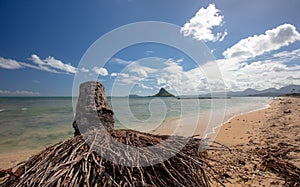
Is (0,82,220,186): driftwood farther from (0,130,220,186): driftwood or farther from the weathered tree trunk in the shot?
the weathered tree trunk

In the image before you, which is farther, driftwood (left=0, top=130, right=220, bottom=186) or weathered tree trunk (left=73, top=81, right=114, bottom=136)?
weathered tree trunk (left=73, top=81, right=114, bottom=136)

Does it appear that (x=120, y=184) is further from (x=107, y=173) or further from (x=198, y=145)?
(x=198, y=145)

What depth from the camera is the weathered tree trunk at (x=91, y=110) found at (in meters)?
3.41

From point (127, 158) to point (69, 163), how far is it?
2.08 feet

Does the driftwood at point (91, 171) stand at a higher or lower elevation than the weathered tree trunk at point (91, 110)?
lower

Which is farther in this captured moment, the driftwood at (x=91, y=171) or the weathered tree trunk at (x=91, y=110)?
the weathered tree trunk at (x=91, y=110)

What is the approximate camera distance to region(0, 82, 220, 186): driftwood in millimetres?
1850

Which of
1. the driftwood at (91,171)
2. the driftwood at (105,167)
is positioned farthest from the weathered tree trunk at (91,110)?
the driftwood at (91,171)

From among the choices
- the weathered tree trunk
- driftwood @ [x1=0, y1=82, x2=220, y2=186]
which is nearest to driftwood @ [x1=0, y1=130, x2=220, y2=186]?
driftwood @ [x1=0, y1=82, x2=220, y2=186]

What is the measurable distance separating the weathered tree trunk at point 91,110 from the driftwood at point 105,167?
2.63 feet

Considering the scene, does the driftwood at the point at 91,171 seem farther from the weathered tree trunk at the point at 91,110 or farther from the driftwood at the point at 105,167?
the weathered tree trunk at the point at 91,110

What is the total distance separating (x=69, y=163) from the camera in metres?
1.93

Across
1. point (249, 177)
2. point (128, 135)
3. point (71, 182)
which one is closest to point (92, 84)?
point (128, 135)

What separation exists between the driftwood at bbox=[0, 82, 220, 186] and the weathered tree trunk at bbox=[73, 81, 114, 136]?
801 mm
